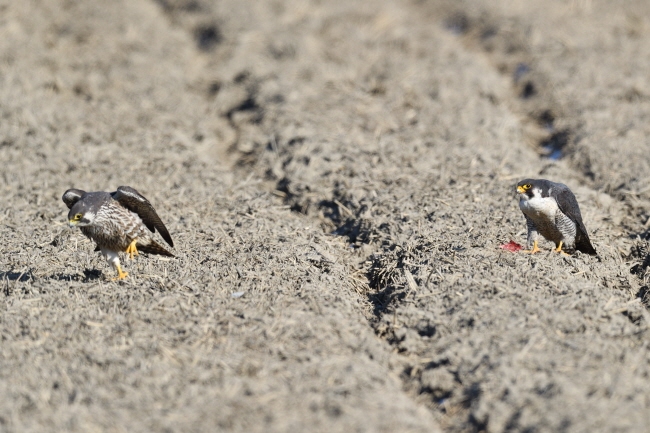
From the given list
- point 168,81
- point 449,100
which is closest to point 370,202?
point 449,100

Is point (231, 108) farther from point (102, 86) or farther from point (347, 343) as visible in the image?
point (347, 343)

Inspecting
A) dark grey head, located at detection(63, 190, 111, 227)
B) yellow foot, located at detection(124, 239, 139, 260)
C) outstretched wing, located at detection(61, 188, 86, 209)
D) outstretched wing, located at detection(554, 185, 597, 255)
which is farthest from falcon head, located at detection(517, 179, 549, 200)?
outstretched wing, located at detection(61, 188, 86, 209)

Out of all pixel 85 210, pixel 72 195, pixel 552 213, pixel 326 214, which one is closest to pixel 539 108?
pixel 326 214

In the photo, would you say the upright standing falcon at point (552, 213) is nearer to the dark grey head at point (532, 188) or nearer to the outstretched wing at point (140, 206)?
the dark grey head at point (532, 188)

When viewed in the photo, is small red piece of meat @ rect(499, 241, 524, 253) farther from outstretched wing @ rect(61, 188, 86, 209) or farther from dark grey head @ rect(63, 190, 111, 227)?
outstretched wing @ rect(61, 188, 86, 209)

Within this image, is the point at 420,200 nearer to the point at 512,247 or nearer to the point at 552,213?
the point at 512,247

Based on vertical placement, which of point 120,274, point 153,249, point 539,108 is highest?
point 539,108
